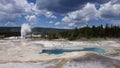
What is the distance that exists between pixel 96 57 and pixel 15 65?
1051 centimetres

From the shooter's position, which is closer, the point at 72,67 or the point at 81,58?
the point at 72,67

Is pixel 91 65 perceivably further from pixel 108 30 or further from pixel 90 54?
pixel 108 30

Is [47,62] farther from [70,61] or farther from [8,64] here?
[8,64]

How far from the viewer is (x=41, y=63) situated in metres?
25.1

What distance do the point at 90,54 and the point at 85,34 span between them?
54.3 m

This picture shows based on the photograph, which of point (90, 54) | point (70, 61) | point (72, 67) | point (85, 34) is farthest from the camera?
point (85, 34)

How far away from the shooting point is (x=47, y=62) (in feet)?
83.1

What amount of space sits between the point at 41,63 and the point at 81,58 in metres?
5.20

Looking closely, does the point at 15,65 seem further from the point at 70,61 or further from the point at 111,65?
the point at 111,65

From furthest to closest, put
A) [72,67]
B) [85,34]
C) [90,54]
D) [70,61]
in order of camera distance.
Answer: [85,34] < [90,54] < [70,61] < [72,67]

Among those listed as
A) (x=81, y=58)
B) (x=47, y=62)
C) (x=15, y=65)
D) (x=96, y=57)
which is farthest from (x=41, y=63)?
(x=96, y=57)

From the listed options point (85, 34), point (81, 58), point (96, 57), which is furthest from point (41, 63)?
point (85, 34)

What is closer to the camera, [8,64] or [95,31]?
[8,64]

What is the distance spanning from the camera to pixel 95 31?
8100cm
